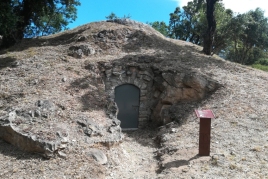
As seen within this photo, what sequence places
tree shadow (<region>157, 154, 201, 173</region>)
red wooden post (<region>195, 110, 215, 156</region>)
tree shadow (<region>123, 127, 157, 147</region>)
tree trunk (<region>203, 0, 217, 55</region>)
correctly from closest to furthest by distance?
tree shadow (<region>157, 154, 201, 173</region>)
red wooden post (<region>195, 110, 215, 156</region>)
tree shadow (<region>123, 127, 157, 147</region>)
tree trunk (<region>203, 0, 217, 55</region>)

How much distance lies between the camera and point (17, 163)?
6.01 m

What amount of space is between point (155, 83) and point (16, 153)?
680 cm

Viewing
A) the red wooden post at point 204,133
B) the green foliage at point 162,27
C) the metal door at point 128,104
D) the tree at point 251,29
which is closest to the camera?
the red wooden post at point 204,133

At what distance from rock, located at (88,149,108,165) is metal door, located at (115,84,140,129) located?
421cm

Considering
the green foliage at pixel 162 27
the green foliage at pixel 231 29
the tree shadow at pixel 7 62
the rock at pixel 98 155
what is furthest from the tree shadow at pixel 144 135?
the green foliage at pixel 162 27

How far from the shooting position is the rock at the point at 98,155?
6601mm

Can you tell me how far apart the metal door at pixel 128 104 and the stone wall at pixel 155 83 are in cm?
19

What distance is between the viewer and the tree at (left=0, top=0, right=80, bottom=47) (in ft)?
39.4

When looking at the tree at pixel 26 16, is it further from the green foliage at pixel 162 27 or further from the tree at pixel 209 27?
the green foliage at pixel 162 27

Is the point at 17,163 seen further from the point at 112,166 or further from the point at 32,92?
the point at 32,92

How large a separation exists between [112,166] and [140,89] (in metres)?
5.13

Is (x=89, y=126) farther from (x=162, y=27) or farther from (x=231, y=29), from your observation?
(x=162, y=27)

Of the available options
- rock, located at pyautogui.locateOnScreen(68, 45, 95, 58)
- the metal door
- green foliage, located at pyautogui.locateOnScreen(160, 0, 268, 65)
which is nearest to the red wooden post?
the metal door

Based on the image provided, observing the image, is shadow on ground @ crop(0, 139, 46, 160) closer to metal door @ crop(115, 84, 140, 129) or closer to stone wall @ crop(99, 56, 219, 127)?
stone wall @ crop(99, 56, 219, 127)
